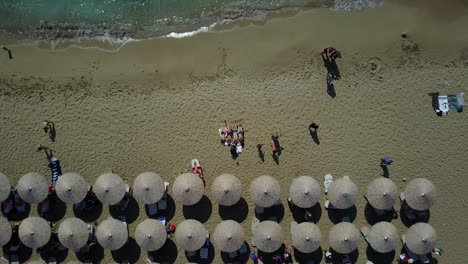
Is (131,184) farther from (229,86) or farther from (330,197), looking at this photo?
(330,197)

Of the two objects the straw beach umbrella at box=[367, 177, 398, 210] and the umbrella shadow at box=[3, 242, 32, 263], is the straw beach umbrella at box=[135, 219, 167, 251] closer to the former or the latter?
the umbrella shadow at box=[3, 242, 32, 263]

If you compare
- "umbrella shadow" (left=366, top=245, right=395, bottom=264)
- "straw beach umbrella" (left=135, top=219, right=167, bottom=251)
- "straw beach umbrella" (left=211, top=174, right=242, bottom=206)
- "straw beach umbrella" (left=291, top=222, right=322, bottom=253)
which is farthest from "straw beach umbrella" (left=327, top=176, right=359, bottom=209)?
"straw beach umbrella" (left=135, top=219, right=167, bottom=251)

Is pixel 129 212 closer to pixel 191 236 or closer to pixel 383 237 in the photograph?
pixel 191 236

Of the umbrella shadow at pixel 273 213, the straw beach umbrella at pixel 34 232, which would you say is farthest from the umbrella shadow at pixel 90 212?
the umbrella shadow at pixel 273 213

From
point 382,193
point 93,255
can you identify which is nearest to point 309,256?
point 382,193

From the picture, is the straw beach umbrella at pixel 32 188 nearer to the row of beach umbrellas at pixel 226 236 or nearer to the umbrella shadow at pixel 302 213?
the row of beach umbrellas at pixel 226 236

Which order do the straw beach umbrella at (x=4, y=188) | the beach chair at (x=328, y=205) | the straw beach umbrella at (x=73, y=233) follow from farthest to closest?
the beach chair at (x=328, y=205), the straw beach umbrella at (x=4, y=188), the straw beach umbrella at (x=73, y=233)
